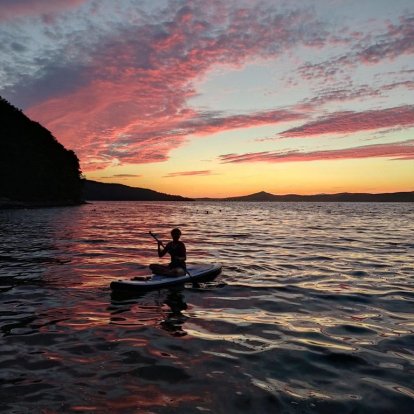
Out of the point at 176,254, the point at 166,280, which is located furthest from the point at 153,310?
the point at 176,254

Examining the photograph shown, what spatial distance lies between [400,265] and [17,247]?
21077 mm

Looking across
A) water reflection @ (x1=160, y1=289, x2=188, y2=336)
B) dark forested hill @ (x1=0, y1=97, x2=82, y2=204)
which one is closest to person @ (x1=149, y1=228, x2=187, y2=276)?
water reflection @ (x1=160, y1=289, x2=188, y2=336)

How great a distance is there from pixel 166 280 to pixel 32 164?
9840 cm

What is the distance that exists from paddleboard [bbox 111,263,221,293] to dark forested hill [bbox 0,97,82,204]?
85777mm

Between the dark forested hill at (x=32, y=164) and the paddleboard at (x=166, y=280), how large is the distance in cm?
8578

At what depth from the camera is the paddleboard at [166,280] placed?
11445 mm

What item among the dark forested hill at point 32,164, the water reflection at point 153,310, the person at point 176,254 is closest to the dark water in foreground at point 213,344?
the water reflection at point 153,310

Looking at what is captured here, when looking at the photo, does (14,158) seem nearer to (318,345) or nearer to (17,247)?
(17,247)

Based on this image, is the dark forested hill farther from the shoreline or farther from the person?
the person

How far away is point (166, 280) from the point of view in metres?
12.5

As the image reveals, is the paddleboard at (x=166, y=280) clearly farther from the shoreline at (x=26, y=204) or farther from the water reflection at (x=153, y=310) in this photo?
the shoreline at (x=26, y=204)

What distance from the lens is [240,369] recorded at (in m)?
6.57

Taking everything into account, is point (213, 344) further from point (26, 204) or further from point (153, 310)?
point (26, 204)

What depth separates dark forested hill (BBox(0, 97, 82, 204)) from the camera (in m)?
95.0
